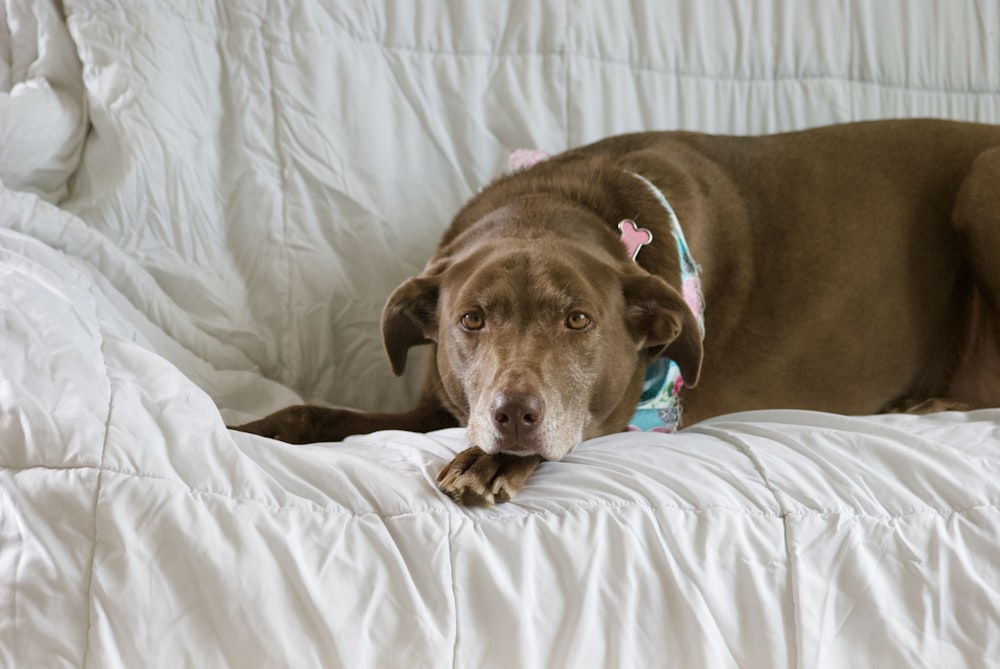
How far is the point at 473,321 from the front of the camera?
6.36ft

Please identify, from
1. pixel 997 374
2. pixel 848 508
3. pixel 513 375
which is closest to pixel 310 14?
pixel 513 375

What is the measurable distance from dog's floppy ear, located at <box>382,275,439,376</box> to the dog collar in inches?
18.7

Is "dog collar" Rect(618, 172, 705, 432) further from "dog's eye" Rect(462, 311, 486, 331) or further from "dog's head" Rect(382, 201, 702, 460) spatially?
"dog's eye" Rect(462, 311, 486, 331)

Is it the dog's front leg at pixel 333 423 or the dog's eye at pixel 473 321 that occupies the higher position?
the dog's eye at pixel 473 321

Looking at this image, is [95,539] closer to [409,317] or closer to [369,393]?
[409,317]

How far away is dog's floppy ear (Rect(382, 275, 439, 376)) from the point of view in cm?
207

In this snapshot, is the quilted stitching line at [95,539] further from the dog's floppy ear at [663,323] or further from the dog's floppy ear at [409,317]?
the dog's floppy ear at [663,323]

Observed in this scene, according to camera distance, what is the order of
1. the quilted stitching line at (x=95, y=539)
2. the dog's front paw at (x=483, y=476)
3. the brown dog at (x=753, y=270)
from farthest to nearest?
the brown dog at (x=753, y=270) → the dog's front paw at (x=483, y=476) → the quilted stitching line at (x=95, y=539)

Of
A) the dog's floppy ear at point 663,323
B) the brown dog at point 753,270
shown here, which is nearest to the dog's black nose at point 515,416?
the brown dog at point 753,270

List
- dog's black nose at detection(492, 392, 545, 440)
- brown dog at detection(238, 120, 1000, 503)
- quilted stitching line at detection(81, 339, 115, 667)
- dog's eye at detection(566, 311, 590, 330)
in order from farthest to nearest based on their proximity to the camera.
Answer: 1. brown dog at detection(238, 120, 1000, 503)
2. dog's eye at detection(566, 311, 590, 330)
3. dog's black nose at detection(492, 392, 545, 440)
4. quilted stitching line at detection(81, 339, 115, 667)

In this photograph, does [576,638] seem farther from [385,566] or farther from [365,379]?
A: [365,379]

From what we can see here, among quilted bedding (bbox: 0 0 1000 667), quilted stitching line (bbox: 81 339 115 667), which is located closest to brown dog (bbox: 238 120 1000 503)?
quilted bedding (bbox: 0 0 1000 667)

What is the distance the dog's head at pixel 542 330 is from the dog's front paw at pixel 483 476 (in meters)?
0.02

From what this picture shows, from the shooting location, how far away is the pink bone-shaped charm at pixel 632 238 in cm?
215
